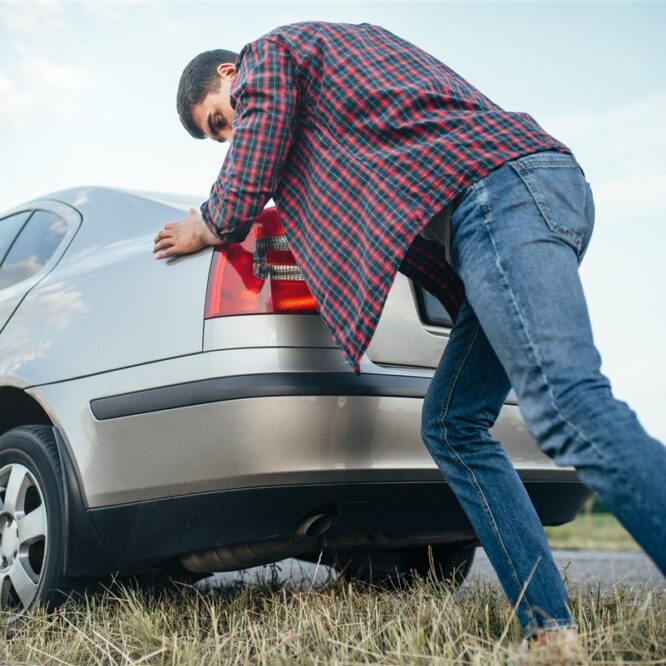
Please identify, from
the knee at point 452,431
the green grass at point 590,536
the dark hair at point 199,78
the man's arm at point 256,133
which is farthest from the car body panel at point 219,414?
the green grass at point 590,536

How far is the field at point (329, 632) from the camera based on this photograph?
1780mm

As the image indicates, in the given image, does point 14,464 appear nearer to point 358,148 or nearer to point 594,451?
point 358,148

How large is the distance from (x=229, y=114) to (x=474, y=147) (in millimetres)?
852

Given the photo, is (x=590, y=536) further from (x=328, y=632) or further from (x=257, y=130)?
(x=257, y=130)

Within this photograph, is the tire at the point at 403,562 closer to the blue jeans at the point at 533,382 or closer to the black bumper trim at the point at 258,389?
the black bumper trim at the point at 258,389

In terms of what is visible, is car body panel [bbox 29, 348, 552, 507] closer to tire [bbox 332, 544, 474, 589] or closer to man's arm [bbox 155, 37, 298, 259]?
man's arm [bbox 155, 37, 298, 259]

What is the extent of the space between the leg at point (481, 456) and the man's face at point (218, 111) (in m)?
0.87

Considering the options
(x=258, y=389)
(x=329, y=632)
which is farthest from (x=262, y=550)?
(x=258, y=389)

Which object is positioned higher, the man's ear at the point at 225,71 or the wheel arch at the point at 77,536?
the man's ear at the point at 225,71

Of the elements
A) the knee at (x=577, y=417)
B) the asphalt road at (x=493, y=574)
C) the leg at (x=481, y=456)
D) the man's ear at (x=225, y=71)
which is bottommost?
the asphalt road at (x=493, y=574)

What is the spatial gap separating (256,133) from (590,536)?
11.3 m

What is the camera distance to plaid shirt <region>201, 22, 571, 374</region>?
6.15 feet

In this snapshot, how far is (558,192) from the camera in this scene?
1.83 m

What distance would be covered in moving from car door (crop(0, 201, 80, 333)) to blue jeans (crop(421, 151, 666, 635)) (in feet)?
5.11
